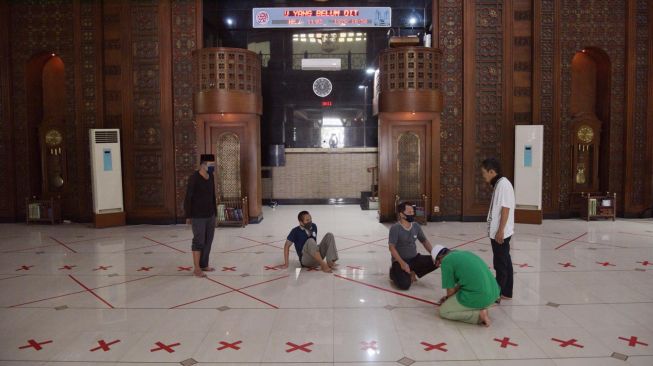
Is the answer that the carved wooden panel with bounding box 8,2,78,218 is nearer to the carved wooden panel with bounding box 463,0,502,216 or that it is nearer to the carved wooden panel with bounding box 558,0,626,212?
the carved wooden panel with bounding box 463,0,502,216

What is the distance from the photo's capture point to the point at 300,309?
4.51 metres

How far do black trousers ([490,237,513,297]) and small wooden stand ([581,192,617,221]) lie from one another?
563 cm

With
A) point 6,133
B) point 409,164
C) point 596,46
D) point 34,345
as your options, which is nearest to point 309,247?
point 34,345

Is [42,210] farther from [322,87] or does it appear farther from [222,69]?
[322,87]

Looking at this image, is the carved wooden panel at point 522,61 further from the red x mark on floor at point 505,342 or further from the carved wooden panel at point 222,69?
the red x mark on floor at point 505,342

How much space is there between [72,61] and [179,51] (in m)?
2.15

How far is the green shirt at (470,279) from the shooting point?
3.91 meters

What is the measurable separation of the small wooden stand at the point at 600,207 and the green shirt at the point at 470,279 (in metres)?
6.37

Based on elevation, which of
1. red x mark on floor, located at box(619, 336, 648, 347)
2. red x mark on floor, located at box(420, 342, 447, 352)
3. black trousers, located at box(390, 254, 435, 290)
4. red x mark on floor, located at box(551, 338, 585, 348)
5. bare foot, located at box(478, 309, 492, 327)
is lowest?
red x mark on floor, located at box(420, 342, 447, 352)

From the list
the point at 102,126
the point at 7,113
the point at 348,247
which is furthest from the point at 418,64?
the point at 7,113

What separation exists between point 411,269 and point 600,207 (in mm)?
6074

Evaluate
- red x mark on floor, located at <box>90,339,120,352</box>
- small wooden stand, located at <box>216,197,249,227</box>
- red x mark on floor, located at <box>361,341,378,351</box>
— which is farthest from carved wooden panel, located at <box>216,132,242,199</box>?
red x mark on floor, located at <box>361,341,378,351</box>

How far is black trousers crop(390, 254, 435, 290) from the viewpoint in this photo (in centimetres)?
500

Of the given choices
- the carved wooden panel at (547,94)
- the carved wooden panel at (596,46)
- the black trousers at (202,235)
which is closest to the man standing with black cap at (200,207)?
the black trousers at (202,235)
